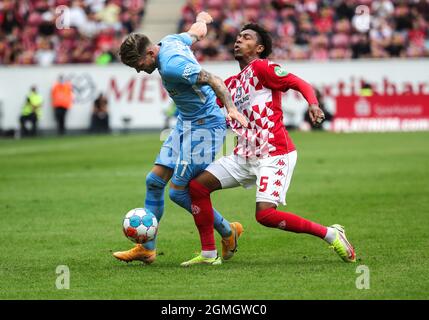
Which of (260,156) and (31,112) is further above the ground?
(260,156)

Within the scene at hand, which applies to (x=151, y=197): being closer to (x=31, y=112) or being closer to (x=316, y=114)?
(x=316, y=114)

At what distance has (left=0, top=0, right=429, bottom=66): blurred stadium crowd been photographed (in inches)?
1383

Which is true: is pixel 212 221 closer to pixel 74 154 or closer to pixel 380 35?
pixel 74 154

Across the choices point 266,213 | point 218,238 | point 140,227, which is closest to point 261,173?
point 266,213

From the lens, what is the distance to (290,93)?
33156 mm

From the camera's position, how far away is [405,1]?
35.9 m

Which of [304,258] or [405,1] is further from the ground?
[405,1]

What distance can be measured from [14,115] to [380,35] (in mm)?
13068

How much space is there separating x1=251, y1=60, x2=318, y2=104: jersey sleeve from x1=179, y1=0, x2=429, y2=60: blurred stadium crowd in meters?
25.6

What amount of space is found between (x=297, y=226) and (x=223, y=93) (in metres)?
1.42

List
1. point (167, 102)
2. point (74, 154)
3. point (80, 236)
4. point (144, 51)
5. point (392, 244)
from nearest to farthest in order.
Result: 1. point (144, 51)
2. point (392, 244)
3. point (80, 236)
4. point (74, 154)
5. point (167, 102)

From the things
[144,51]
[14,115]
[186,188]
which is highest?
[144,51]

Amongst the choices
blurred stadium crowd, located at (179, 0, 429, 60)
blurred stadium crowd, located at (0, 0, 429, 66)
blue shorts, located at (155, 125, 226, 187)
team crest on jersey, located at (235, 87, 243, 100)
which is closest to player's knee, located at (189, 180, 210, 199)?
blue shorts, located at (155, 125, 226, 187)
